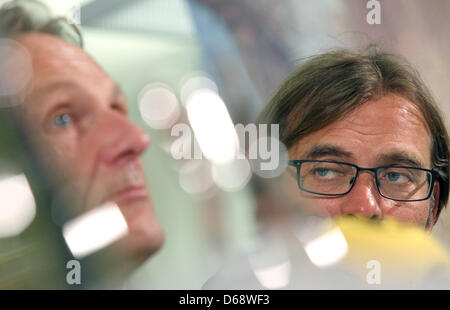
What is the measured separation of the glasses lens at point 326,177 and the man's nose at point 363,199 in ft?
0.07

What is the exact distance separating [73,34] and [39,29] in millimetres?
77

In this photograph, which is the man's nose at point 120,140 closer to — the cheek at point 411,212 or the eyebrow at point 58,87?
the eyebrow at point 58,87

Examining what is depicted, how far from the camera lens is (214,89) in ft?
4.94

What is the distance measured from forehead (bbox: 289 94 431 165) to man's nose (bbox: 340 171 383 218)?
5 cm

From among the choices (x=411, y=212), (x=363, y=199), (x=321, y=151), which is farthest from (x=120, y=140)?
(x=411, y=212)

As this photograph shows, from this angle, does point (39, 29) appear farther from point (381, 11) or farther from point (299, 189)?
point (381, 11)

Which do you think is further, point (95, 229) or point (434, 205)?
point (434, 205)

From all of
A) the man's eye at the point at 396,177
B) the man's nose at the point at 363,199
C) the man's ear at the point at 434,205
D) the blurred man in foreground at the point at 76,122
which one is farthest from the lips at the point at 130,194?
the man's ear at the point at 434,205

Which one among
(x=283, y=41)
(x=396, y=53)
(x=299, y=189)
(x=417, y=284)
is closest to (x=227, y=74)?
(x=283, y=41)

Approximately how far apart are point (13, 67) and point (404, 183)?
96 cm

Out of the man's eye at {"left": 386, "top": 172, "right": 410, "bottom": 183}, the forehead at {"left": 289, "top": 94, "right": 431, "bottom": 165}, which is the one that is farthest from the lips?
the man's eye at {"left": 386, "top": 172, "right": 410, "bottom": 183}

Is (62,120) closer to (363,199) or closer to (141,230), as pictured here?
(141,230)

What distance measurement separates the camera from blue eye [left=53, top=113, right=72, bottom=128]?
55.2 inches

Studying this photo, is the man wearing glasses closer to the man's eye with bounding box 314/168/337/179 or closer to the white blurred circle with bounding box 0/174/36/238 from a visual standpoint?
the man's eye with bounding box 314/168/337/179
